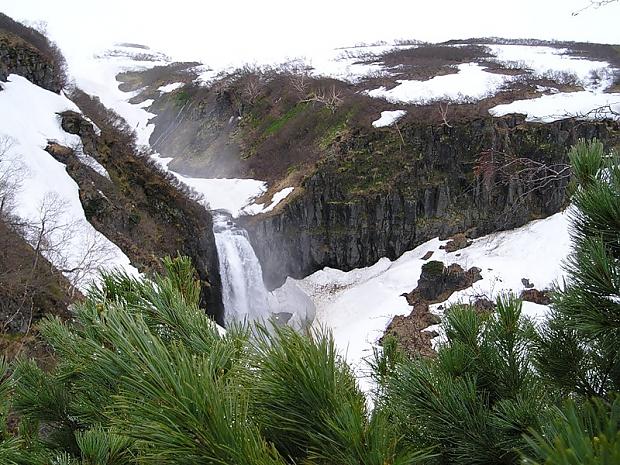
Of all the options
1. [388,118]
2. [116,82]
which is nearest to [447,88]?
[388,118]

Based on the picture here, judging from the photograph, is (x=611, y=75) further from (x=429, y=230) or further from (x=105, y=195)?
(x=105, y=195)

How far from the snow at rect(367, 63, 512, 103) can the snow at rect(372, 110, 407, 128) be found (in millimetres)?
2405

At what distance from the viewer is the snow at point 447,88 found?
106 feet

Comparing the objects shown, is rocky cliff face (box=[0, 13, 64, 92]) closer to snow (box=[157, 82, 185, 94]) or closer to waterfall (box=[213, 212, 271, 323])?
waterfall (box=[213, 212, 271, 323])

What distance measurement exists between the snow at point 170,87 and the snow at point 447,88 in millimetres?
28483

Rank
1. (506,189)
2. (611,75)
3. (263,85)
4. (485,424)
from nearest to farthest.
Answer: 1. (485,424)
2. (506,189)
3. (611,75)
4. (263,85)

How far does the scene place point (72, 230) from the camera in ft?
43.8

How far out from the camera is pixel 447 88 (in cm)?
3347

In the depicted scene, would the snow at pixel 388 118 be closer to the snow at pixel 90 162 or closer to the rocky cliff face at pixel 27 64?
the snow at pixel 90 162

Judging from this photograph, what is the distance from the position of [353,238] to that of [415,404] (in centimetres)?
2604

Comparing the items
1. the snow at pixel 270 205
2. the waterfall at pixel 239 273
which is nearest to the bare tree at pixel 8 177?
the waterfall at pixel 239 273

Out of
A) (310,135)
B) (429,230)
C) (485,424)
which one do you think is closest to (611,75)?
(429,230)

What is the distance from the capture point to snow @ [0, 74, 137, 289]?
1257 cm

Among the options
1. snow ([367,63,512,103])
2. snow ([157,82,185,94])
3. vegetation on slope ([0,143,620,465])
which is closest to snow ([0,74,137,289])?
vegetation on slope ([0,143,620,465])
